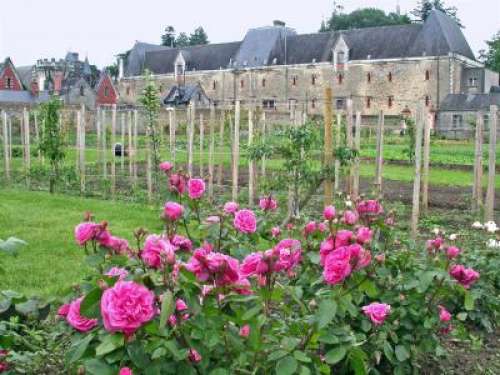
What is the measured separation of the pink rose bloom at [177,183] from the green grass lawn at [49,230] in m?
0.67

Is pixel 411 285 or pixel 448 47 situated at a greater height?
pixel 448 47

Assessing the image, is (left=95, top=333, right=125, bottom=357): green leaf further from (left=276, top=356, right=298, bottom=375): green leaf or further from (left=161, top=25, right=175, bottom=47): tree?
(left=161, top=25, right=175, bottom=47): tree

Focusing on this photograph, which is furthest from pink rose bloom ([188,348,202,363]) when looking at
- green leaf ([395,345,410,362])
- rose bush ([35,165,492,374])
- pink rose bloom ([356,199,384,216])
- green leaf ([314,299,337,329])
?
pink rose bloom ([356,199,384,216])

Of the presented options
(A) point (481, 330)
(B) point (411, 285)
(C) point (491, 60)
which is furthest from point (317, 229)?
(C) point (491, 60)

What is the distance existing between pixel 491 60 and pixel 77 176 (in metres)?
57.9

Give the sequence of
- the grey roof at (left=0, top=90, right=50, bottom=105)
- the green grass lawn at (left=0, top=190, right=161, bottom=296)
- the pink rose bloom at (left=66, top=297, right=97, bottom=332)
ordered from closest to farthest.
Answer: the pink rose bloom at (left=66, top=297, right=97, bottom=332)
the green grass lawn at (left=0, top=190, right=161, bottom=296)
the grey roof at (left=0, top=90, right=50, bottom=105)

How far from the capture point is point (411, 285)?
2859 millimetres

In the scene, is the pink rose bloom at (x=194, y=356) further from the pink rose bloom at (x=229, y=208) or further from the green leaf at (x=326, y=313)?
the pink rose bloom at (x=229, y=208)

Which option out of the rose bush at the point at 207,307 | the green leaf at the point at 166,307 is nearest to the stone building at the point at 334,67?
the rose bush at the point at 207,307

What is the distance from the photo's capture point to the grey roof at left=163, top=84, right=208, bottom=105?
171 feet

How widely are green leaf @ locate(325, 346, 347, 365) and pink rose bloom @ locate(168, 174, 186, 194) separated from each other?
3.25ft

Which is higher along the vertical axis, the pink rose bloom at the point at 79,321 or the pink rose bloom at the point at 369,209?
the pink rose bloom at the point at 369,209

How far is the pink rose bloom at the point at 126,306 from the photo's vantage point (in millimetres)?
1590

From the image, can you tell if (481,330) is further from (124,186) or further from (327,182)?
(124,186)
